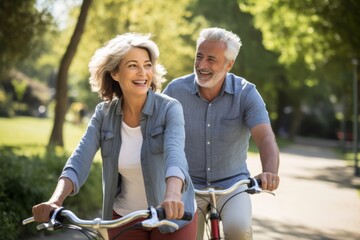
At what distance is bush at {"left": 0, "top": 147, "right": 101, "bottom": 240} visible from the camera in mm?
7145

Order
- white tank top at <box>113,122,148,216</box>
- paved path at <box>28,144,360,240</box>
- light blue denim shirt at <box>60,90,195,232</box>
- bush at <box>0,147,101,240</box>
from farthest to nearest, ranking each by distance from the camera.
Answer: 1. paved path at <box>28,144,360,240</box>
2. bush at <box>0,147,101,240</box>
3. white tank top at <box>113,122,148,216</box>
4. light blue denim shirt at <box>60,90,195,232</box>

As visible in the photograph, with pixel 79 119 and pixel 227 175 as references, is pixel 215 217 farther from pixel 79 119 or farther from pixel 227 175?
pixel 79 119

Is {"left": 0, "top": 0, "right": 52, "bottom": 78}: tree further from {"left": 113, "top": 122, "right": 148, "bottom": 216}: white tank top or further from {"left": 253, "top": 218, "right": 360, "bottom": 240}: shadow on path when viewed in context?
{"left": 113, "top": 122, "right": 148, "bottom": 216}: white tank top

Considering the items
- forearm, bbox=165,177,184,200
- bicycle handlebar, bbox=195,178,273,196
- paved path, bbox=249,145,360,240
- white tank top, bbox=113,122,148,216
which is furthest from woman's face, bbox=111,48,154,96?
paved path, bbox=249,145,360,240

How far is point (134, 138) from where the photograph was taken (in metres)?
3.62

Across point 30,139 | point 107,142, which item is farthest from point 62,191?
point 30,139

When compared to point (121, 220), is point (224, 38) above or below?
above

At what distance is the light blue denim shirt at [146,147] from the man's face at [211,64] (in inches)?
37.9

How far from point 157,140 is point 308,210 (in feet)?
29.9

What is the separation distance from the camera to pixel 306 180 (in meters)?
18.2

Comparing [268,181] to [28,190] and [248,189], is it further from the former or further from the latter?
[28,190]

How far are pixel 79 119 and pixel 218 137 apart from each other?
42559mm

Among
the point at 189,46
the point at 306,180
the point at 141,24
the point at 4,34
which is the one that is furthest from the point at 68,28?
the point at 306,180

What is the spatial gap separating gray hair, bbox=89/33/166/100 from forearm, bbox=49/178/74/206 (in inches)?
27.0
